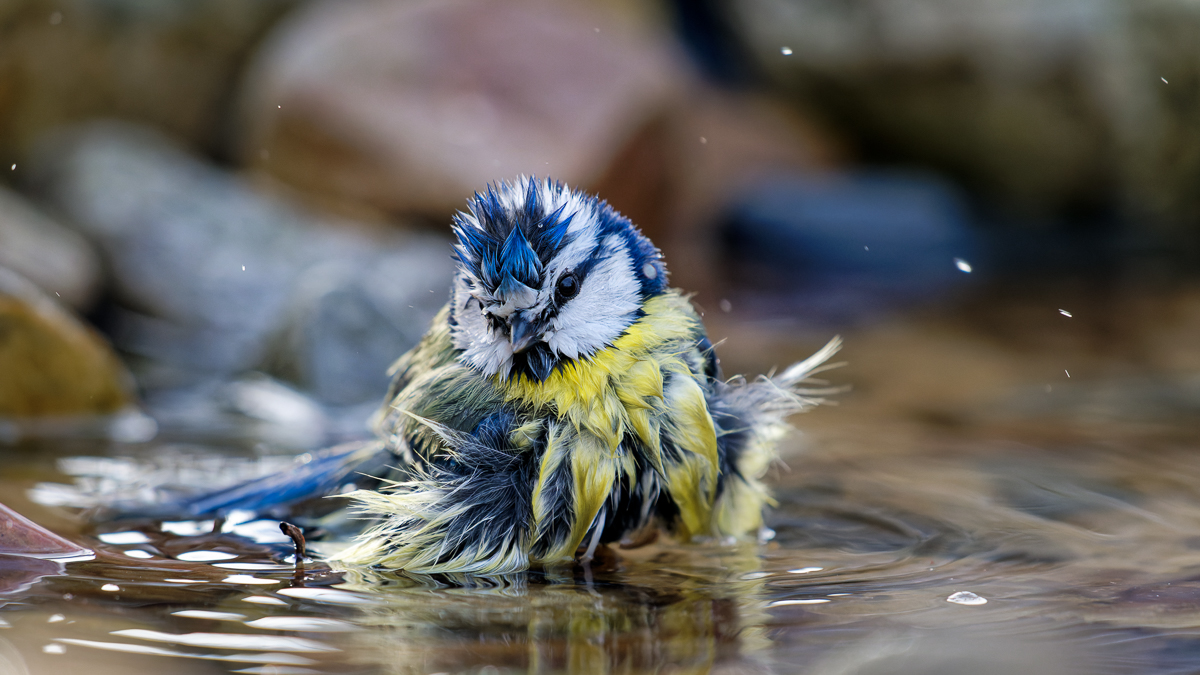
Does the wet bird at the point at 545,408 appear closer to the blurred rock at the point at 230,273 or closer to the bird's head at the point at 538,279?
the bird's head at the point at 538,279

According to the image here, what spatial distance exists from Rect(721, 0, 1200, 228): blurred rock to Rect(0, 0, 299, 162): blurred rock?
12.1 feet

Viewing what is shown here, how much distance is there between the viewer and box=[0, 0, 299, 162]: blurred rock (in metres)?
6.27

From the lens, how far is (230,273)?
210 inches

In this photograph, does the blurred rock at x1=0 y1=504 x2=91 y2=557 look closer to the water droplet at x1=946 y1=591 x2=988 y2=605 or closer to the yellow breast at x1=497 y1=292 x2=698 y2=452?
the yellow breast at x1=497 y1=292 x2=698 y2=452

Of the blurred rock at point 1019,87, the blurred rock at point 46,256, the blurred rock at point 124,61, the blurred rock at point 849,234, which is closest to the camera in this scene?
the blurred rock at point 46,256

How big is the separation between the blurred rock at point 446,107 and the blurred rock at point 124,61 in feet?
1.82

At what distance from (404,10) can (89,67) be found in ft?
6.14

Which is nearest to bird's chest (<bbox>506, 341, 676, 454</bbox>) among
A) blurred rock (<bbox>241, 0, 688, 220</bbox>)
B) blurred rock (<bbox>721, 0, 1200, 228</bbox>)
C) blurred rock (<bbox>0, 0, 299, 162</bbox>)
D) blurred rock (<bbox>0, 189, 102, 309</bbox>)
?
blurred rock (<bbox>0, 189, 102, 309</bbox>)

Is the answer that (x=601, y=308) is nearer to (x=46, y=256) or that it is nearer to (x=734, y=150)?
(x=46, y=256)

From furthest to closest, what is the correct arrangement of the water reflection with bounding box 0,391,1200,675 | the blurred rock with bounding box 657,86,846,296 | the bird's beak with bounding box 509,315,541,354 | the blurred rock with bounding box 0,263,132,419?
the blurred rock with bounding box 657,86,846,296, the blurred rock with bounding box 0,263,132,419, the bird's beak with bounding box 509,315,541,354, the water reflection with bounding box 0,391,1200,675

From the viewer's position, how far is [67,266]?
15.7 feet

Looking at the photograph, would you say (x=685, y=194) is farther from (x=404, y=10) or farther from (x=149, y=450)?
(x=149, y=450)

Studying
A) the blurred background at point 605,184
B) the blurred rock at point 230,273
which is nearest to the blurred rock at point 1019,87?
the blurred background at point 605,184

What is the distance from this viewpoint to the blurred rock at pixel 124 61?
627cm
